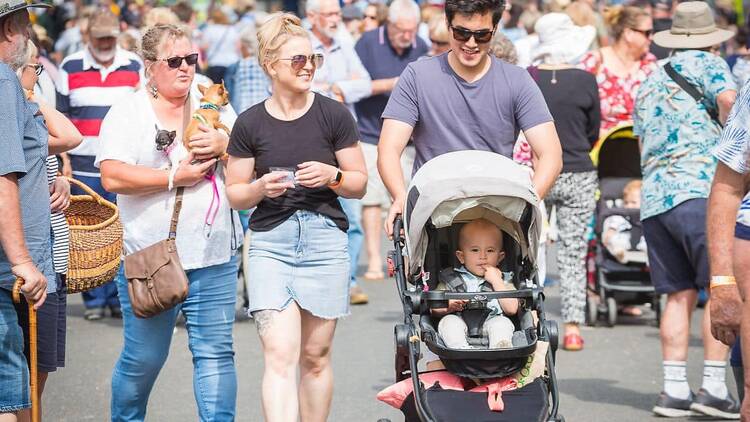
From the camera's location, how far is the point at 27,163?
530cm

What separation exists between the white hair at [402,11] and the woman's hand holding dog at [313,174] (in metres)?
6.44

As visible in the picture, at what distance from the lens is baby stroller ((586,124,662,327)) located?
10172 mm

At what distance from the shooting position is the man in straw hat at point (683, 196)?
7531mm

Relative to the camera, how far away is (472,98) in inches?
244

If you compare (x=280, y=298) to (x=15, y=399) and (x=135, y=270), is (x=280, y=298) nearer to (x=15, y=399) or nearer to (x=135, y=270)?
(x=135, y=270)

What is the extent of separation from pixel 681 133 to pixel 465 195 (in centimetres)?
278

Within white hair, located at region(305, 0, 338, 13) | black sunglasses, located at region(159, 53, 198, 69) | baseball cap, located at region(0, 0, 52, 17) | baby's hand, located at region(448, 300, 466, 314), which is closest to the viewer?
baseball cap, located at region(0, 0, 52, 17)

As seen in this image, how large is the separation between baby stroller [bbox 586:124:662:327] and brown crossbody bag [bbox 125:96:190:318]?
476cm

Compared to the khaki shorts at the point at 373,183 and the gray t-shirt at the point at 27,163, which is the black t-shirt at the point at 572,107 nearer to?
the khaki shorts at the point at 373,183

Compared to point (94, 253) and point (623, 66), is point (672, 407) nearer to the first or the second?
point (94, 253)

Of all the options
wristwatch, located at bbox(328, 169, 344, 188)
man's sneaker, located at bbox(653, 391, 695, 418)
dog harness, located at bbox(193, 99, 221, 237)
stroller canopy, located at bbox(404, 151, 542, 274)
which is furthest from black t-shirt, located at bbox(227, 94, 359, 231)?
man's sneaker, located at bbox(653, 391, 695, 418)

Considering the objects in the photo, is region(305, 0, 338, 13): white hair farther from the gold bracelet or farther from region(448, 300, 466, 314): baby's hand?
the gold bracelet

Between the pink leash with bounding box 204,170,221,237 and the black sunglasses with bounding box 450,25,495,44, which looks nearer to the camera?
the black sunglasses with bounding box 450,25,495,44

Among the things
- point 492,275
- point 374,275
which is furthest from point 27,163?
point 374,275
